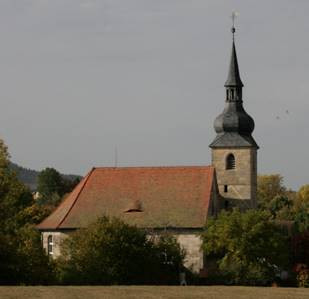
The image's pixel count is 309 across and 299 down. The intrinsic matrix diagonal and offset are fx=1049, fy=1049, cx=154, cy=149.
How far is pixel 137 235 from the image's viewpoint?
2392 inches

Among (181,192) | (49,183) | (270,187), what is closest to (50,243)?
(181,192)

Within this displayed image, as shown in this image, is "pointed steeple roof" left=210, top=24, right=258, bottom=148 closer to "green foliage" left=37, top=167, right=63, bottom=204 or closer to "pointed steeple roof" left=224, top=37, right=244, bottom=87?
"pointed steeple roof" left=224, top=37, right=244, bottom=87

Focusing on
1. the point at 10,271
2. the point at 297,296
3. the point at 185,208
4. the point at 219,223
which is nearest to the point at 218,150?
the point at 185,208

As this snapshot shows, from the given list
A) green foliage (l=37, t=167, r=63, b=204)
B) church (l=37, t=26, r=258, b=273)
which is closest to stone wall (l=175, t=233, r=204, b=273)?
church (l=37, t=26, r=258, b=273)

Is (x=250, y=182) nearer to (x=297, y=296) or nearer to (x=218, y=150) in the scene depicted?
(x=218, y=150)

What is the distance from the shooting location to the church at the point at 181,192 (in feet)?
236

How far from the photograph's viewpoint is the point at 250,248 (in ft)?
209

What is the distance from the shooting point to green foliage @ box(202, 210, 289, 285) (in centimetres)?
6372

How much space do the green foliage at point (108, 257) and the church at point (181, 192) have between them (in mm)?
8320

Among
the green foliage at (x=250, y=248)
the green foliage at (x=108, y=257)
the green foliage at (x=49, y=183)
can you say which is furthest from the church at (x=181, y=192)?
the green foliage at (x=49, y=183)

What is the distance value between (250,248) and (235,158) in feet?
50.8

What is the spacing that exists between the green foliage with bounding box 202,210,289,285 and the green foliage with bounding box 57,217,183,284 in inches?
196

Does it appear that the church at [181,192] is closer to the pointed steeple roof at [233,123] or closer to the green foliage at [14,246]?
the pointed steeple roof at [233,123]

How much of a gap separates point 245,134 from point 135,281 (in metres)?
22.7
